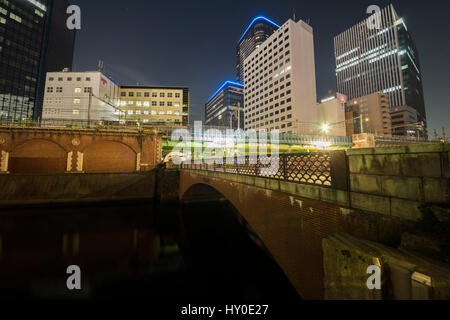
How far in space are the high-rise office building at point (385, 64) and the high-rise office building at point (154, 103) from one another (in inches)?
3826

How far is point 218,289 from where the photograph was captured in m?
8.52

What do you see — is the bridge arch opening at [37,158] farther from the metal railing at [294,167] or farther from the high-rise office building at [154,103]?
the high-rise office building at [154,103]

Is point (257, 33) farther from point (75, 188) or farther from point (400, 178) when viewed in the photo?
point (400, 178)

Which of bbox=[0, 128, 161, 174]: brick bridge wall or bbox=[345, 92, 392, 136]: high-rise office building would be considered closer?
bbox=[0, 128, 161, 174]: brick bridge wall

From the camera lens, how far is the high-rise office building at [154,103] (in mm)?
60000

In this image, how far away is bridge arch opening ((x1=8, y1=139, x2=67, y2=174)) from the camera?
24.3m

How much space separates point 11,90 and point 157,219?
8935 cm

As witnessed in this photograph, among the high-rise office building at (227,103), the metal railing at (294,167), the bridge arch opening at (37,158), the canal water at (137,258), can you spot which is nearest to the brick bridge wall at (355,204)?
the metal railing at (294,167)

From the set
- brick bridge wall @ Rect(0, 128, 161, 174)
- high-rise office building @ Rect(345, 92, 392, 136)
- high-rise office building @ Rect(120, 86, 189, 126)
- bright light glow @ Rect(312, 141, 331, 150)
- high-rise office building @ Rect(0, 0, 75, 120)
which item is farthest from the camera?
high-rise office building @ Rect(345, 92, 392, 136)

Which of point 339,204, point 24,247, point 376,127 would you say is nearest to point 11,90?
point 24,247

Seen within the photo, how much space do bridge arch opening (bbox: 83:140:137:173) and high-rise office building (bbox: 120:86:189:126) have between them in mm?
33014

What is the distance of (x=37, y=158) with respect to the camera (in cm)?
2508

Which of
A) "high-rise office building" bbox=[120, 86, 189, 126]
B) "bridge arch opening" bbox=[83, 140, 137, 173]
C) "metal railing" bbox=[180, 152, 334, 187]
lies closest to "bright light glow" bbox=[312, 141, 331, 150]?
"metal railing" bbox=[180, 152, 334, 187]

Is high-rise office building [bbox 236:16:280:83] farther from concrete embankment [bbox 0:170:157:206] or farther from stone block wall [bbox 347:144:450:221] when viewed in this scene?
stone block wall [bbox 347:144:450:221]
